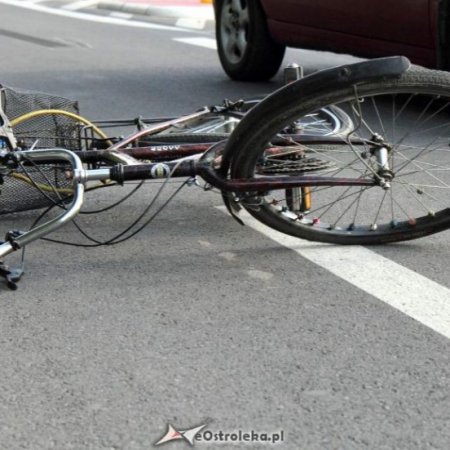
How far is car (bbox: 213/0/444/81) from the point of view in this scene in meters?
6.48

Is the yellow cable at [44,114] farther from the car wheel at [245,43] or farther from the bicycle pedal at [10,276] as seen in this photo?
the car wheel at [245,43]

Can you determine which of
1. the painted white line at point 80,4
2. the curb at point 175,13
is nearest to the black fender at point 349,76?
the curb at point 175,13

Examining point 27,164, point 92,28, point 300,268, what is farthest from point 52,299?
point 92,28

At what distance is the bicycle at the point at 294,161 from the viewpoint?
3654mm

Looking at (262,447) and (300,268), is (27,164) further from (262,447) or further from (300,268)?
(262,447)

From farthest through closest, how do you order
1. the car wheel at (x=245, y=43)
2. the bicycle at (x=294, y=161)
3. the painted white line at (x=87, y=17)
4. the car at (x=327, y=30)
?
the painted white line at (x=87, y=17) → the car wheel at (x=245, y=43) → the car at (x=327, y=30) → the bicycle at (x=294, y=161)

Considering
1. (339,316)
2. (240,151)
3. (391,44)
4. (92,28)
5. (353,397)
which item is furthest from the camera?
(92,28)

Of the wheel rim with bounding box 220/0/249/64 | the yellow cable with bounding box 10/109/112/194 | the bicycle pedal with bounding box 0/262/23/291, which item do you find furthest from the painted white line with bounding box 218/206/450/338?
the wheel rim with bounding box 220/0/249/64

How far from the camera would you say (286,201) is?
13.6 feet

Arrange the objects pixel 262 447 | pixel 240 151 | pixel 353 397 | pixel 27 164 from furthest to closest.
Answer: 1. pixel 27 164
2. pixel 240 151
3. pixel 353 397
4. pixel 262 447

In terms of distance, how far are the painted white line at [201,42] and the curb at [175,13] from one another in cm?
191

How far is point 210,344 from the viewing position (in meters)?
3.26

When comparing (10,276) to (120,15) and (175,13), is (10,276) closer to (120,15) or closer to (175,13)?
(175,13)

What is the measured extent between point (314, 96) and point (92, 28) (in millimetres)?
10821
